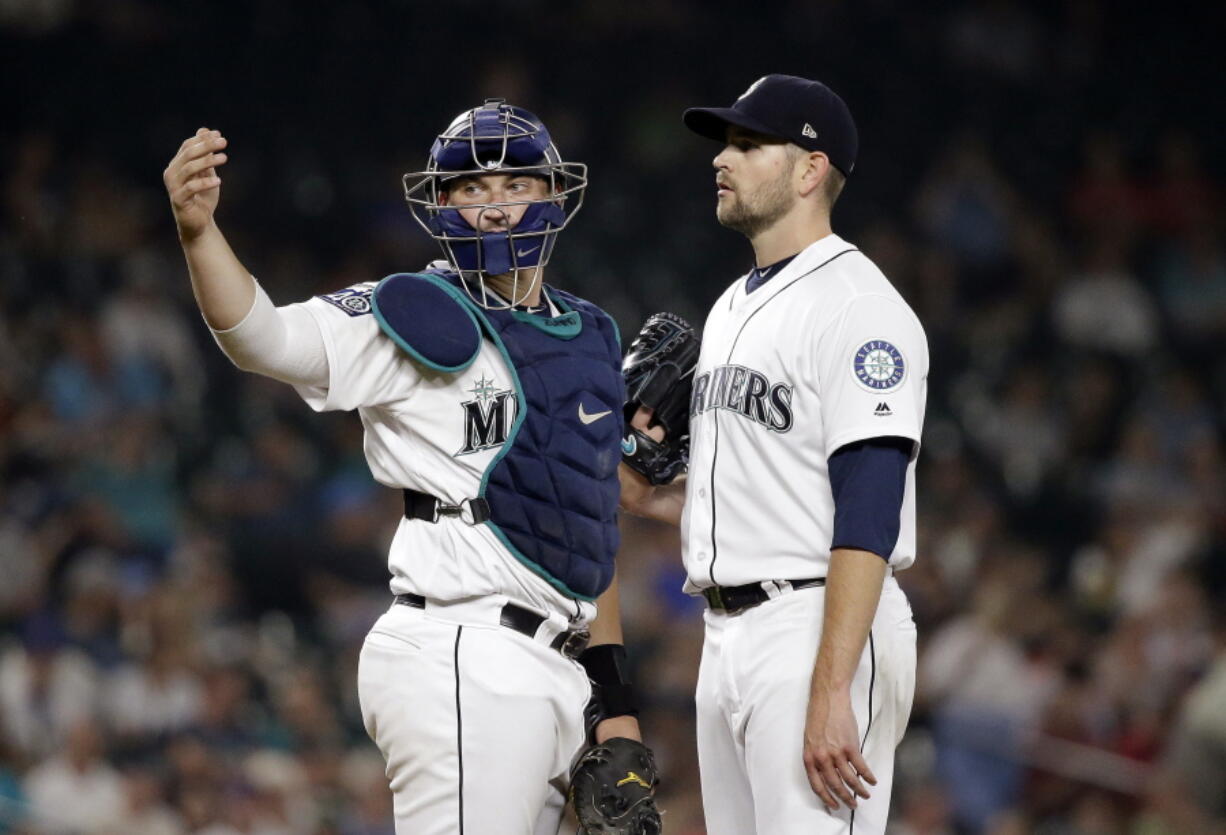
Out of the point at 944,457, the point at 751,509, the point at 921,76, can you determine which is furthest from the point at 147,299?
the point at 751,509

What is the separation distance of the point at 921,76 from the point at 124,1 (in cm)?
459

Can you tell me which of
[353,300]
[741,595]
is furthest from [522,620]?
[353,300]

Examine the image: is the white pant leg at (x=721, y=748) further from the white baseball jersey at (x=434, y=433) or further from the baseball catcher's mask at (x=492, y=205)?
the baseball catcher's mask at (x=492, y=205)

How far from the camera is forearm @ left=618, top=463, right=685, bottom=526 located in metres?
3.56

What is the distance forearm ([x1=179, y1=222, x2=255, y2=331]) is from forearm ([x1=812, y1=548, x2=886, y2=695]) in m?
1.14

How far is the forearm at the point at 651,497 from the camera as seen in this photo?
3.56 metres

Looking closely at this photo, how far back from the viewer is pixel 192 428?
7.59 m

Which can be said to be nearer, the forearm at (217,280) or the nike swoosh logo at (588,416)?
the forearm at (217,280)

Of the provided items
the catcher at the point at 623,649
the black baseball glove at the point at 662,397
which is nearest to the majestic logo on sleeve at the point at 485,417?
the catcher at the point at 623,649

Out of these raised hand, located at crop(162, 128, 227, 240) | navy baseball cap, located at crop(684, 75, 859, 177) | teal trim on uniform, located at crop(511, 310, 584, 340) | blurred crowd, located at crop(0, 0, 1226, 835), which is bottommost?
blurred crowd, located at crop(0, 0, 1226, 835)

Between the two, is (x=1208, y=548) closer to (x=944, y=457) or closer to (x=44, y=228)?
(x=944, y=457)

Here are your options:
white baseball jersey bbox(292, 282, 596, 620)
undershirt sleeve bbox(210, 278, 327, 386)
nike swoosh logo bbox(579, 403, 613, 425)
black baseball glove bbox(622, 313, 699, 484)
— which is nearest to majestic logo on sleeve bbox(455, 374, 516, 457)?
white baseball jersey bbox(292, 282, 596, 620)

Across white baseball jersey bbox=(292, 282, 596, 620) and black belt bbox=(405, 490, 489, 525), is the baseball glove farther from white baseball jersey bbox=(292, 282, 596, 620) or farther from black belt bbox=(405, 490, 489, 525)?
black belt bbox=(405, 490, 489, 525)

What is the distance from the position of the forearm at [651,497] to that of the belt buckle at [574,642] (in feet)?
1.87
